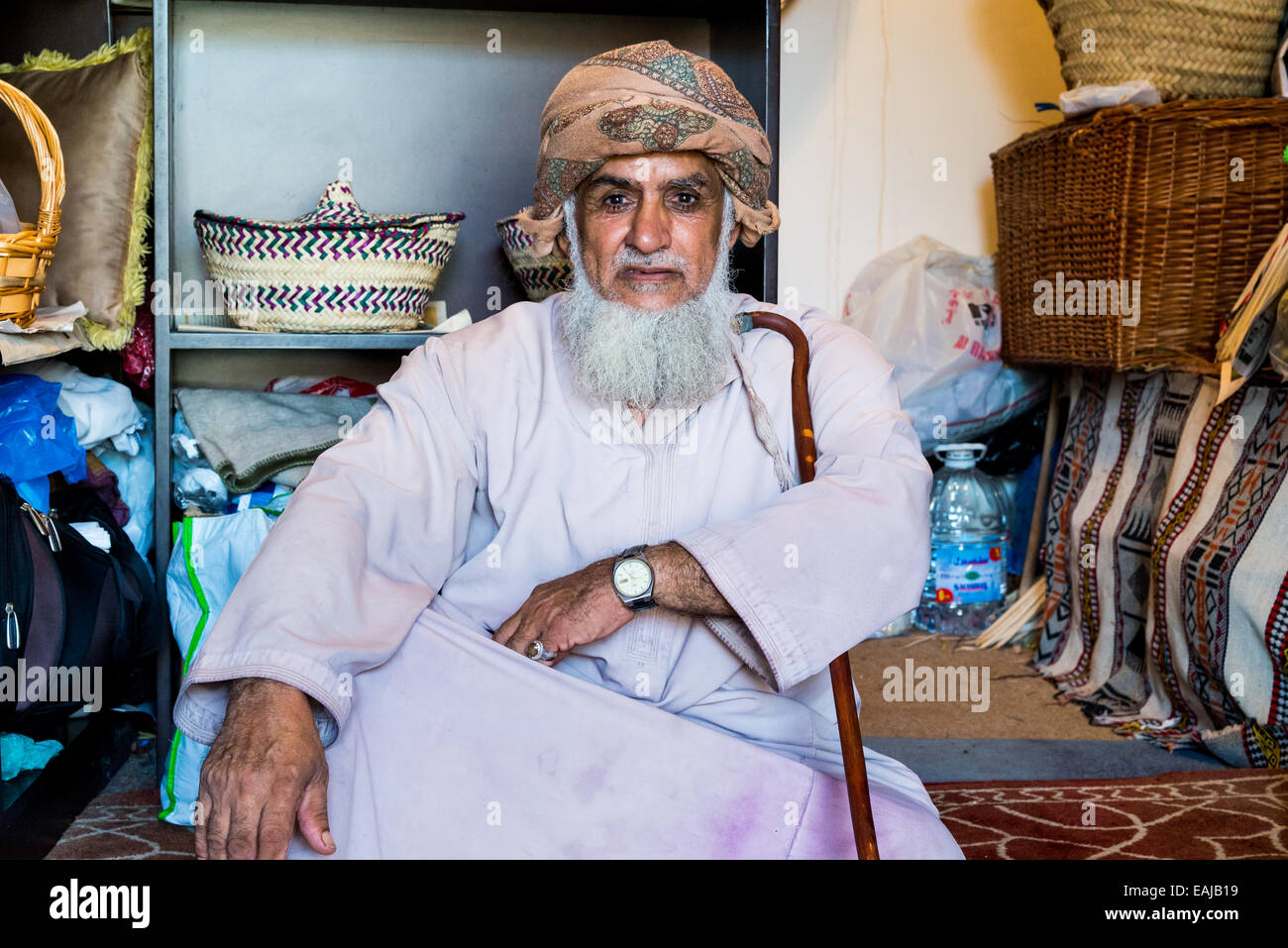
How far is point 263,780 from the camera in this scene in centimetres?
145

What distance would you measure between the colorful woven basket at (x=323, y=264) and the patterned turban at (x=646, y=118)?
60cm

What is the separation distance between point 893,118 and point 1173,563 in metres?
1.64

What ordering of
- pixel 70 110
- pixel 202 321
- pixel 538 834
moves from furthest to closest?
1. pixel 202 321
2. pixel 70 110
3. pixel 538 834

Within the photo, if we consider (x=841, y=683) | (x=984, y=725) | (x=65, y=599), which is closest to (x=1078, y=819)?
(x=984, y=725)

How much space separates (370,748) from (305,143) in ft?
6.32

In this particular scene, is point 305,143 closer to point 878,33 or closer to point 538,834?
point 878,33

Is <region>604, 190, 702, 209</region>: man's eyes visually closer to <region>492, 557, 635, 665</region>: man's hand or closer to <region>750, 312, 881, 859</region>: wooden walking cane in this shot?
<region>750, 312, 881, 859</region>: wooden walking cane

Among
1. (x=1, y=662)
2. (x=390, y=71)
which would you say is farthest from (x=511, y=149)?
(x=1, y=662)

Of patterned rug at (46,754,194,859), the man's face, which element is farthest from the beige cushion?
the man's face

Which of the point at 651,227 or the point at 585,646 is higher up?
the point at 651,227

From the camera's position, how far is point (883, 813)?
1.67 meters

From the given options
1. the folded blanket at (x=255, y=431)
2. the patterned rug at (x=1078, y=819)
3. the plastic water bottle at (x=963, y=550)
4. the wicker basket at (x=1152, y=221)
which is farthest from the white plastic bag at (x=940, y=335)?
the folded blanket at (x=255, y=431)

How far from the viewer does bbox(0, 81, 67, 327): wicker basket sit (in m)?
1.95

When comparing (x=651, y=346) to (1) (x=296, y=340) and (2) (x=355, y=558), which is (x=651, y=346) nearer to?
(2) (x=355, y=558)
